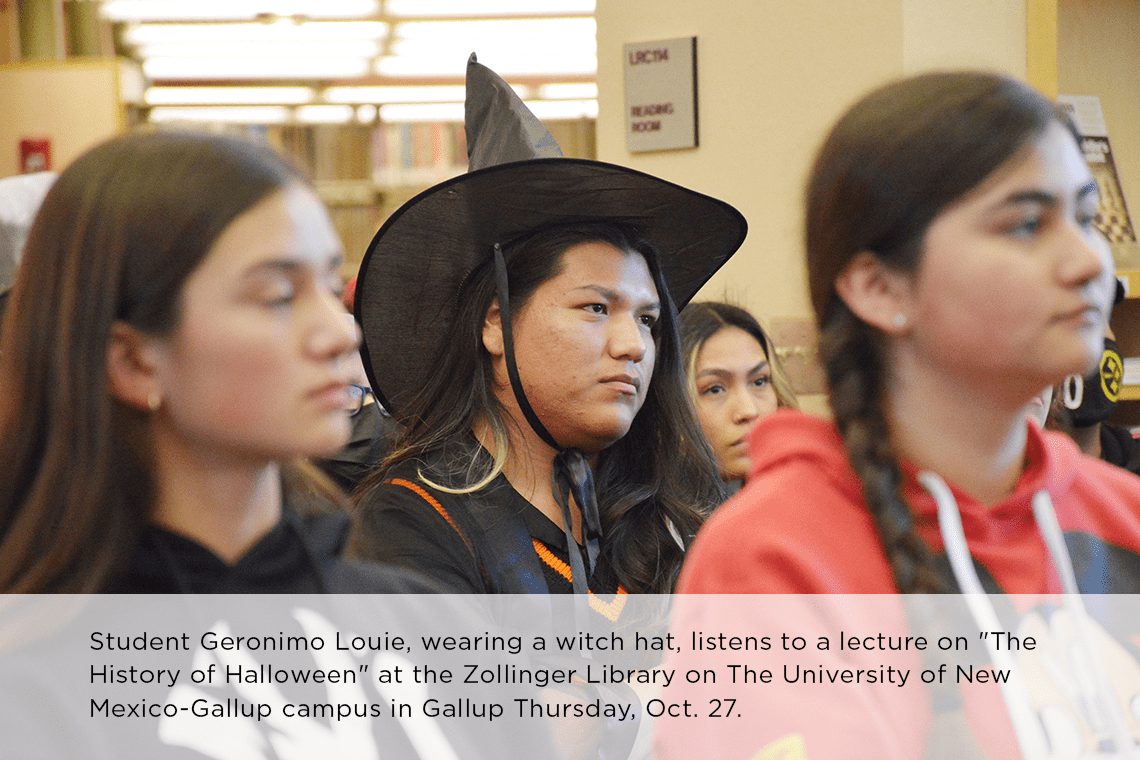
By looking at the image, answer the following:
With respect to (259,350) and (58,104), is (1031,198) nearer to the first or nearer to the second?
(259,350)

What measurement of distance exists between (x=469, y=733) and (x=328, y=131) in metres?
4.23

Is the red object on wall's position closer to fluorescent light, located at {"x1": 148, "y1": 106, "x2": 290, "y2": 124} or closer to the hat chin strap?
fluorescent light, located at {"x1": 148, "y1": 106, "x2": 290, "y2": 124}

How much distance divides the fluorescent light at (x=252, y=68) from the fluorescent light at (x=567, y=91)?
79cm

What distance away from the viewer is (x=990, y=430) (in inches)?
38.8

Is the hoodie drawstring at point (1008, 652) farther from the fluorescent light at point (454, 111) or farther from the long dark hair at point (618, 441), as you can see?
the fluorescent light at point (454, 111)

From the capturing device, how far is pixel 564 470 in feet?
5.47

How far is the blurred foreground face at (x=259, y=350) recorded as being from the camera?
87 cm

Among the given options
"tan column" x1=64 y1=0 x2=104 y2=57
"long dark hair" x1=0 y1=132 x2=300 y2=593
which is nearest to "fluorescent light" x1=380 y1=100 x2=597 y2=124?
"tan column" x1=64 y1=0 x2=104 y2=57

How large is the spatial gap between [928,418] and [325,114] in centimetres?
440

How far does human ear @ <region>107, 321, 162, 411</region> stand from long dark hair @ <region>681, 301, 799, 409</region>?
173cm

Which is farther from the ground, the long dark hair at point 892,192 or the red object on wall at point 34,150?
the red object on wall at point 34,150

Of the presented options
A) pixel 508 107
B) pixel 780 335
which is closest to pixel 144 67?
pixel 780 335

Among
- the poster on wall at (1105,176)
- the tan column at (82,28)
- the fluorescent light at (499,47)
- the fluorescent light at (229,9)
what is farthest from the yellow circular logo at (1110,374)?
the tan column at (82,28)

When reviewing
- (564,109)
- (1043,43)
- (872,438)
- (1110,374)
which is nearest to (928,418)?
(872,438)
